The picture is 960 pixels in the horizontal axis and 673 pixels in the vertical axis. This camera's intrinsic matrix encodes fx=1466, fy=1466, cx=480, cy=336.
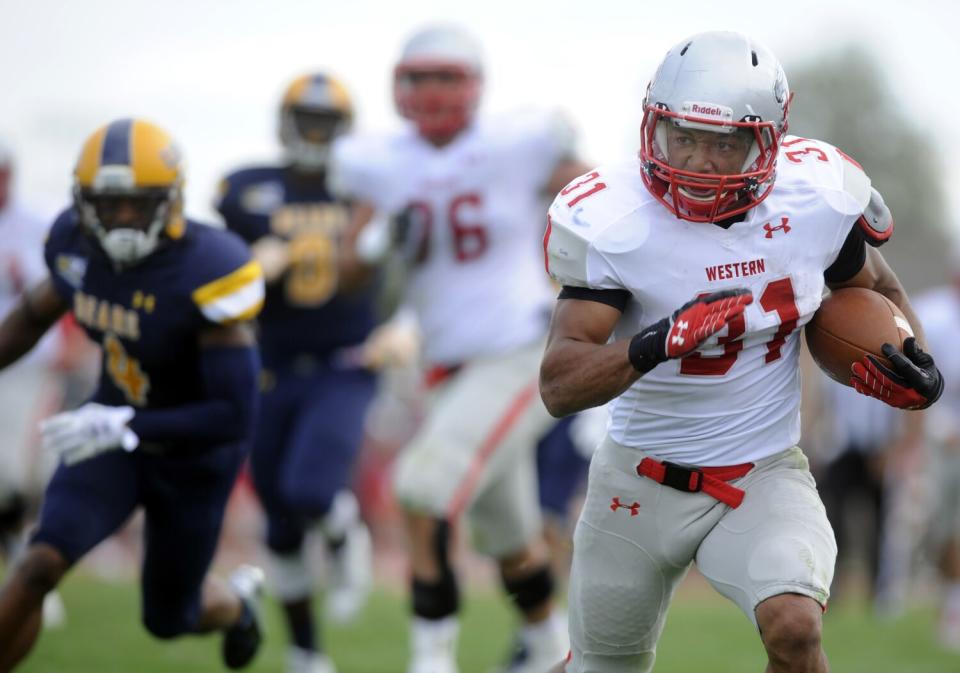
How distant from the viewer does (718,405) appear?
3.84m

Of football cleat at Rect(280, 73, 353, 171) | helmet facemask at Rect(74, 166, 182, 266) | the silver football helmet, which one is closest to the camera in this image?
the silver football helmet

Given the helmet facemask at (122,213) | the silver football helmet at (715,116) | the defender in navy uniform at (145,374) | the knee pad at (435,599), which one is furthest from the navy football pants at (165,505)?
the silver football helmet at (715,116)

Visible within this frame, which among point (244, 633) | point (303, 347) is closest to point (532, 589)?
point (244, 633)

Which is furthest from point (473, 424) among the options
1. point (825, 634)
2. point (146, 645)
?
point (825, 634)

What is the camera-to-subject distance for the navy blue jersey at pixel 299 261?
23.2 ft

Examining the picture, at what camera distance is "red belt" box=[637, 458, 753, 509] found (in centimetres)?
379

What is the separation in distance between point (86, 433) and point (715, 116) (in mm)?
2142

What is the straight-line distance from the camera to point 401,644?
24.7 ft

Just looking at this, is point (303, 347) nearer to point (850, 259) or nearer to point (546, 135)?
point (546, 135)

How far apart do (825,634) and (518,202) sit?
3670mm

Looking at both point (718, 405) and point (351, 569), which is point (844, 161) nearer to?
point (718, 405)

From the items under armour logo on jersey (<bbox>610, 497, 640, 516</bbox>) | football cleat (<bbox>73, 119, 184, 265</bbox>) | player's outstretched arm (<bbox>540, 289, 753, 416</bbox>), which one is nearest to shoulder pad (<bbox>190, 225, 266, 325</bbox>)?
football cleat (<bbox>73, 119, 184, 265</bbox>)

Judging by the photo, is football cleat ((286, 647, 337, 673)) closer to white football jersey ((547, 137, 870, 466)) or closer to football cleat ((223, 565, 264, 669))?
football cleat ((223, 565, 264, 669))

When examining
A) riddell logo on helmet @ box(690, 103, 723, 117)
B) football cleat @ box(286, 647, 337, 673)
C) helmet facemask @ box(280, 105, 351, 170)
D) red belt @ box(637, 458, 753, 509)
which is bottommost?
football cleat @ box(286, 647, 337, 673)
